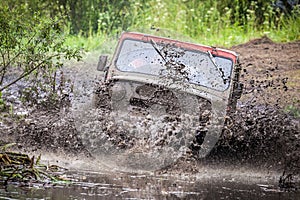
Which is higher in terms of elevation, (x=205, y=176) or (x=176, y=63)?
(x=176, y=63)

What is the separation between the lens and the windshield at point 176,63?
8.27m

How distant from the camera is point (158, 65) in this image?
8.40 meters

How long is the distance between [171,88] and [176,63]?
517mm

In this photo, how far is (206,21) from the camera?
712 inches

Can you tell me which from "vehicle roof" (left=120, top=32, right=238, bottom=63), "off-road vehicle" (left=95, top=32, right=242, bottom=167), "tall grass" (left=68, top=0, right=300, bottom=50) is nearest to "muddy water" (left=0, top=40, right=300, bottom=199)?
"off-road vehicle" (left=95, top=32, right=242, bottom=167)

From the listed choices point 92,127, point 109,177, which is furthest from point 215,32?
point 109,177

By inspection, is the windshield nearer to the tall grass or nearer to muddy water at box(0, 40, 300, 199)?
muddy water at box(0, 40, 300, 199)

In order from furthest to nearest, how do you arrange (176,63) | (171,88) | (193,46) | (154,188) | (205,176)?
(193,46), (176,63), (171,88), (205,176), (154,188)

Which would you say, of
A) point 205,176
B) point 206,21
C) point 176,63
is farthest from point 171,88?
point 206,21

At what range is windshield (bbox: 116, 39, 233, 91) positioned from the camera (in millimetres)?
8266

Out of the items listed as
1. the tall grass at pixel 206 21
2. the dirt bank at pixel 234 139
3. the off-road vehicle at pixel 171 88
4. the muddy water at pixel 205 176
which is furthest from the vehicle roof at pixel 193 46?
the tall grass at pixel 206 21

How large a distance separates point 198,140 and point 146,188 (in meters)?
1.33

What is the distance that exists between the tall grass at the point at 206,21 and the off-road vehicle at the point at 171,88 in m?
7.46

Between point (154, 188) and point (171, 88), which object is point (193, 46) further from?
point (154, 188)
